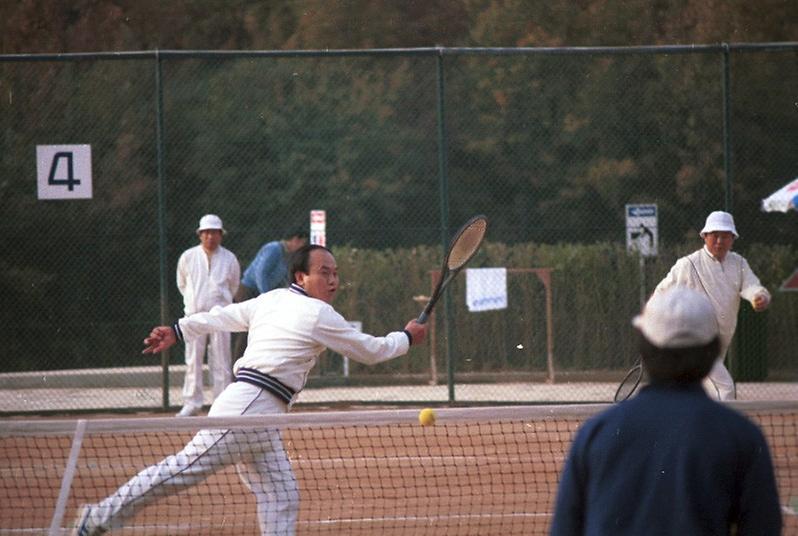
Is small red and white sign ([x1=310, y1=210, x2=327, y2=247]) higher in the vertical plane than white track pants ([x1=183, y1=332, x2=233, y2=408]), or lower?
higher

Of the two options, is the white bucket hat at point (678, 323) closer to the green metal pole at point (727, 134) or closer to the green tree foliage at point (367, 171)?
the green metal pole at point (727, 134)

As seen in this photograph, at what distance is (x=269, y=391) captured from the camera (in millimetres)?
6086

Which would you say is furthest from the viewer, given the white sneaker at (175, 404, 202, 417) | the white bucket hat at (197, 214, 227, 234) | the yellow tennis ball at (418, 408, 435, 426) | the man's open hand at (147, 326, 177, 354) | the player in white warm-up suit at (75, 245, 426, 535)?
the white bucket hat at (197, 214, 227, 234)

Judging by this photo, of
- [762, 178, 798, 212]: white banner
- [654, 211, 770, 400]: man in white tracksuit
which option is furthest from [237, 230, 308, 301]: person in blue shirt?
[654, 211, 770, 400]: man in white tracksuit

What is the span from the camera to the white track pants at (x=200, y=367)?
1305cm

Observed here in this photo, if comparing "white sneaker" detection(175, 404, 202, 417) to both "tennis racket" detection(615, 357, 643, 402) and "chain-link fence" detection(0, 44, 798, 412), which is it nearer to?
"chain-link fence" detection(0, 44, 798, 412)

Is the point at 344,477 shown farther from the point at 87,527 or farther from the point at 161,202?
the point at 161,202

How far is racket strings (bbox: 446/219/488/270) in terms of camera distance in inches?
296

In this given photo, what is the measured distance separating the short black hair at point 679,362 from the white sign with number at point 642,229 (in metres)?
11.1

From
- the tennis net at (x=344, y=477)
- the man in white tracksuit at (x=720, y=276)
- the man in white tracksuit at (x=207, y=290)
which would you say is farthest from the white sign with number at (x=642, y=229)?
the man in white tracksuit at (x=720, y=276)

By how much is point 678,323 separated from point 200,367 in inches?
410

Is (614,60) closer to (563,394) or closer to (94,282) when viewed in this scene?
(563,394)

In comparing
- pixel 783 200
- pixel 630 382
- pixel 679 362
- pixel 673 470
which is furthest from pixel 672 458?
pixel 630 382

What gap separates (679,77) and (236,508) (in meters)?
9.56
